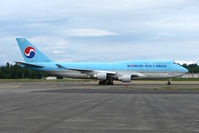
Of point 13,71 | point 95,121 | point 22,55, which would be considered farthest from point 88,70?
point 13,71

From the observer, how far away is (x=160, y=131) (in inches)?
327

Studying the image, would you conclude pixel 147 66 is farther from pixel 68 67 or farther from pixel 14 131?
pixel 14 131

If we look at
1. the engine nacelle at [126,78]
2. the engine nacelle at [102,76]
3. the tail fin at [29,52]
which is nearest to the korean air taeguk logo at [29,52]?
the tail fin at [29,52]

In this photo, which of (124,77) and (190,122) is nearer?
(190,122)

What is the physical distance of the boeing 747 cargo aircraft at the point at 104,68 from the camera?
49.3 m

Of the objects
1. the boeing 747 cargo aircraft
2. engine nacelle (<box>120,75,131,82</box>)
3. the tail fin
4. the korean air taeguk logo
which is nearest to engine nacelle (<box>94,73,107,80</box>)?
the boeing 747 cargo aircraft

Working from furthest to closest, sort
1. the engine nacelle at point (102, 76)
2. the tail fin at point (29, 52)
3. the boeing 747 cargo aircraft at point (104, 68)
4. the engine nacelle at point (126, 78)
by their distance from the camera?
the tail fin at point (29, 52)
the boeing 747 cargo aircraft at point (104, 68)
the engine nacelle at point (102, 76)
the engine nacelle at point (126, 78)

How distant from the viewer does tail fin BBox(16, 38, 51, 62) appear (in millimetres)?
52031

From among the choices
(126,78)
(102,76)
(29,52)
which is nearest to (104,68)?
(102,76)

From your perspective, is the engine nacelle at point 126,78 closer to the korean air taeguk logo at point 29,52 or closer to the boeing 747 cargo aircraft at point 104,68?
the boeing 747 cargo aircraft at point 104,68

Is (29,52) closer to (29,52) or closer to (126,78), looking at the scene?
(29,52)

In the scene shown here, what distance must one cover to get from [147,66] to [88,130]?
41.9 m

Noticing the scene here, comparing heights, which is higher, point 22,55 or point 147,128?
point 22,55

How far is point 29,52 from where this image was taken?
5209 cm
